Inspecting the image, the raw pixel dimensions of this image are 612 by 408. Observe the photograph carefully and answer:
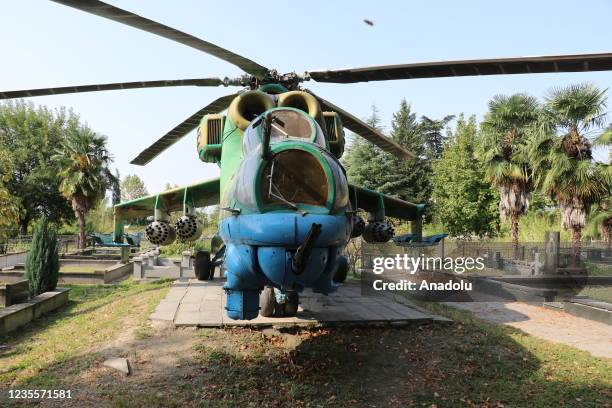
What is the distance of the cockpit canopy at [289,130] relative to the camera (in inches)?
201

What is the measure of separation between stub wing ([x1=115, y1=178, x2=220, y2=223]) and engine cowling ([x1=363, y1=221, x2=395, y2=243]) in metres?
3.30

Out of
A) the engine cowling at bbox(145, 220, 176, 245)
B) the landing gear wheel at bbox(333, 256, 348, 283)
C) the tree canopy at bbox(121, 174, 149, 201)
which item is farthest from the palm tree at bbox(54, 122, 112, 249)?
the tree canopy at bbox(121, 174, 149, 201)

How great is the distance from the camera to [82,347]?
7.24 metres

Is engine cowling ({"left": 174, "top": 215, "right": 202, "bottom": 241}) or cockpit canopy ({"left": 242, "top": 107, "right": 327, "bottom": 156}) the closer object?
cockpit canopy ({"left": 242, "top": 107, "right": 327, "bottom": 156})

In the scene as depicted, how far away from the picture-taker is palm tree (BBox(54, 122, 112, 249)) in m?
28.6

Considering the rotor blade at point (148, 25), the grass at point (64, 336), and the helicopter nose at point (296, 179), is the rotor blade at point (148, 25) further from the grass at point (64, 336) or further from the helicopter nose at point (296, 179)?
the grass at point (64, 336)

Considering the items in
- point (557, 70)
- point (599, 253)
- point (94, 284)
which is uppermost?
point (557, 70)

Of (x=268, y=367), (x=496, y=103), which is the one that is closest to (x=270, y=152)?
(x=268, y=367)

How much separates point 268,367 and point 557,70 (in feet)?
17.0

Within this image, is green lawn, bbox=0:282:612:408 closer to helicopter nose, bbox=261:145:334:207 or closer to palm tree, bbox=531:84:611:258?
helicopter nose, bbox=261:145:334:207

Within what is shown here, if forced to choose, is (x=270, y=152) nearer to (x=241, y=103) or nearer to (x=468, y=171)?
(x=241, y=103)

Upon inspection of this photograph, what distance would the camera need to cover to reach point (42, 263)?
1253cm

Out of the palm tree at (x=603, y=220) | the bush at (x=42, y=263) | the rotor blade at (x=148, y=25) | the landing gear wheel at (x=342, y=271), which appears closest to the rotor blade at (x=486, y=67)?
the rotor blade at (x=148, y=25)

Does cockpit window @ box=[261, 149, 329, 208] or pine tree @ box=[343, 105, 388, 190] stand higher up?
pine tree @ box=[343, 105, 388, 190]
